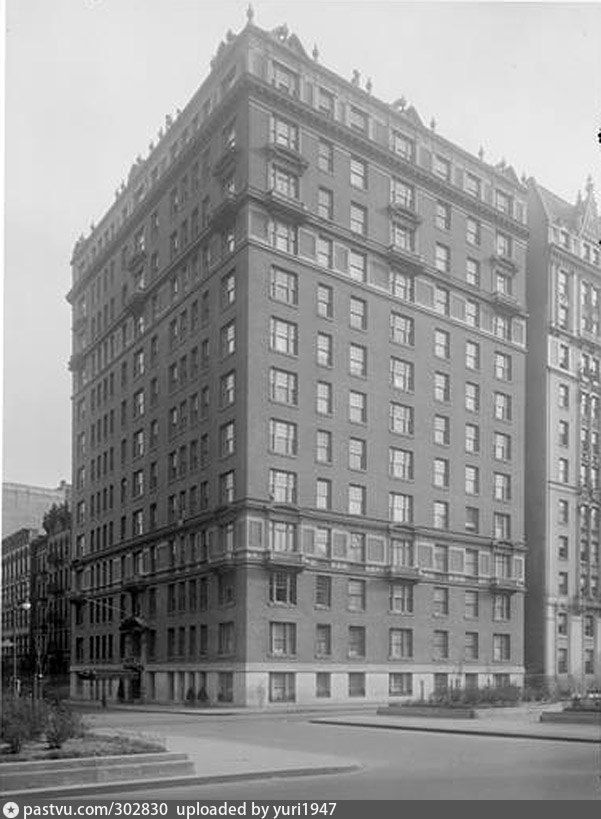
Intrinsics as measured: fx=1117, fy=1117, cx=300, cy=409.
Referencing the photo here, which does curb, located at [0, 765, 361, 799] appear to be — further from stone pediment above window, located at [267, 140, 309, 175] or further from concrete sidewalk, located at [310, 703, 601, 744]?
stone pediment above window, located at [267, 140, 309, 175]

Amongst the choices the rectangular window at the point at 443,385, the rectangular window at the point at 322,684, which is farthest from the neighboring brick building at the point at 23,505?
the rectangular window at the point at 322,684

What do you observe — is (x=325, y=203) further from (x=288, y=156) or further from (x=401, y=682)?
(x=401, y=682)

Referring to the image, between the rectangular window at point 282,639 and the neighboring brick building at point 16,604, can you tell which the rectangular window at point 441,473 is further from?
the neighboring brick building at point 16,604

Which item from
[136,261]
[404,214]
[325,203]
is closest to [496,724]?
[404,214]

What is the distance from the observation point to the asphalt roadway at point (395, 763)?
13.6m

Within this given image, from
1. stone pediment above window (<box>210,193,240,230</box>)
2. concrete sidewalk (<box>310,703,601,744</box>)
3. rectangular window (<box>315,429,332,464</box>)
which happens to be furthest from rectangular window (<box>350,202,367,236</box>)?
concrete sidewalk (<box>310,703,601,744</box>)

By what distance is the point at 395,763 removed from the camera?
17656mm

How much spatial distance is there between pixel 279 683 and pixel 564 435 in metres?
10.4

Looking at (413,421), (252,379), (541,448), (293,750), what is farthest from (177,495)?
(541,448)

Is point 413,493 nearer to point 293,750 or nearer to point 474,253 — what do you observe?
point 474,253

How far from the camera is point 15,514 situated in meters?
15.8

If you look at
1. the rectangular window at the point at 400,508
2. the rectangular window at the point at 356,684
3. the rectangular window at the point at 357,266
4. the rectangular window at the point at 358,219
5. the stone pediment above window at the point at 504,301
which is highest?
the rectangular window at the point at 358,219

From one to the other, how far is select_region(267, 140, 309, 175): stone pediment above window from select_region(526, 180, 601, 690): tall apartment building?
5334 millimetres

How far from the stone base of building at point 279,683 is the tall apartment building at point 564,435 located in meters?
3.18
